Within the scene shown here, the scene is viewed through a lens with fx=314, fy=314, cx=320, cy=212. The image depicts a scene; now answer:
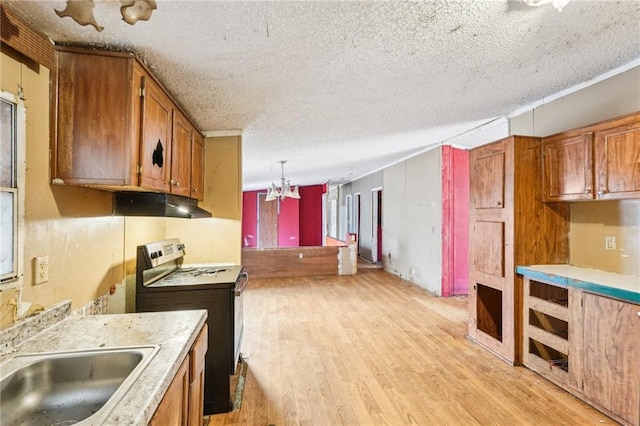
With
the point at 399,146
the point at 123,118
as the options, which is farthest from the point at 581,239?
the point at 123,118

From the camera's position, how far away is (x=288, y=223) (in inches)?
436

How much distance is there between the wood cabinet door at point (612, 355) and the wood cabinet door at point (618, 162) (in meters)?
0.74

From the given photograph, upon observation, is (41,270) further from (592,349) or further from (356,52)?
(592,349)

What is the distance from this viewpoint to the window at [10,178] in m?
1.22

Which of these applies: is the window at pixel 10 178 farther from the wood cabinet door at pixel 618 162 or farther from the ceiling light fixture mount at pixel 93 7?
the wood cabinet door at pixel 618 162

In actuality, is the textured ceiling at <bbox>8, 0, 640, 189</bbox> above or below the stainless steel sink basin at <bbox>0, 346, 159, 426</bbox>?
above

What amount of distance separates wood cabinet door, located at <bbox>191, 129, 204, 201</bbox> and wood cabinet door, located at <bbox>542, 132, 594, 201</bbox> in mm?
3012

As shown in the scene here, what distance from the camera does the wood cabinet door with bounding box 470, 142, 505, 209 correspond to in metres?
2.83

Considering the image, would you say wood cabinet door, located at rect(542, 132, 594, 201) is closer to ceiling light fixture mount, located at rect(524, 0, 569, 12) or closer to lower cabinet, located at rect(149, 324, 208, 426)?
ceiling light fixture mount, located at rect(524, 0, 569, 12)

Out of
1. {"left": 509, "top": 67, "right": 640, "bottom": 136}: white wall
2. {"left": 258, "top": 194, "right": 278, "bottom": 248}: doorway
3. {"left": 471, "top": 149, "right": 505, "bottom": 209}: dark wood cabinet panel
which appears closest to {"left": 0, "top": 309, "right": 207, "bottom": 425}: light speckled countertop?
{"left": 471, "top": 149, "right": 505, "bottom": 209}: dark wood cabinet panel

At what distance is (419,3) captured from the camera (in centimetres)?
142

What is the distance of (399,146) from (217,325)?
150 inches

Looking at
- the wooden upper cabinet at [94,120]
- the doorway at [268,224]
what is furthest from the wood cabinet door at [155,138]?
the doorway at [268,224]

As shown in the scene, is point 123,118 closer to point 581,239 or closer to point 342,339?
point 342,339
